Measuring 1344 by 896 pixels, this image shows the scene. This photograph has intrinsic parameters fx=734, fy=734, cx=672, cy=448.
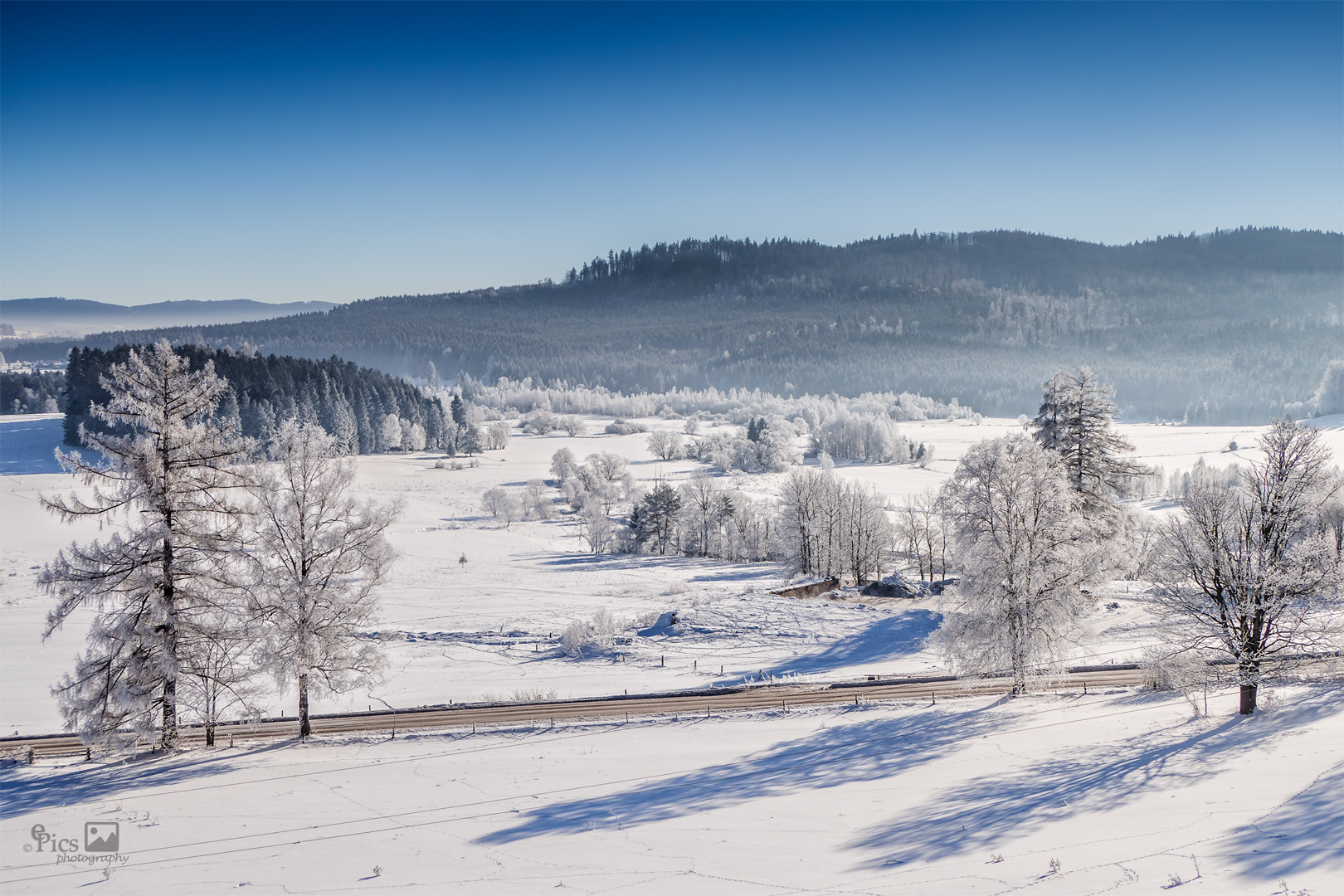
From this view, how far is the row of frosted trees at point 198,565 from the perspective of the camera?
58.7 ft

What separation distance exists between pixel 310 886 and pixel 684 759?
980 centimetres

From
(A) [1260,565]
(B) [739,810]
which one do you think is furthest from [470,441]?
(A) [1260,565]

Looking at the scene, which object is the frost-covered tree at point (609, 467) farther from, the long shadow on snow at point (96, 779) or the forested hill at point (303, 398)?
the long shadow on snow at point (96, 779)

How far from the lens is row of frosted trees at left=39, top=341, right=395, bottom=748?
1789cm

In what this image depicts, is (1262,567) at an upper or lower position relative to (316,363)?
lower

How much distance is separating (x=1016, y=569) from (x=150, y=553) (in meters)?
25.9

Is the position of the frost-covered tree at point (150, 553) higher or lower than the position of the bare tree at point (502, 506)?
higher

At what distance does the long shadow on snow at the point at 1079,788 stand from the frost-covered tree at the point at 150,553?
55.4 ft

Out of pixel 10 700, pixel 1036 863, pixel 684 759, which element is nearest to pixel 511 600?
pixel 10 700

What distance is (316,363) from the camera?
430 feet

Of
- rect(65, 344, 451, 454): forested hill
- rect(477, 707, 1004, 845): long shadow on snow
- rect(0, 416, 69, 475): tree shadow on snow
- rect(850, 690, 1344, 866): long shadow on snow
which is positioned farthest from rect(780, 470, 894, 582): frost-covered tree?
rect(0, 416, 69, 475): tree shadow on snow

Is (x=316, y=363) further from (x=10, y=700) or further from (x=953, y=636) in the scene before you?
(x=953, y=636)

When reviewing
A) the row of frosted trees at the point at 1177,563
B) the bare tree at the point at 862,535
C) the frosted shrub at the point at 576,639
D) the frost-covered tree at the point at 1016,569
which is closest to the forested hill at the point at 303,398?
the bare tree at the point at 862,535

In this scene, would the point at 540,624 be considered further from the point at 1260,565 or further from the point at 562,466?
the point at 562,466
